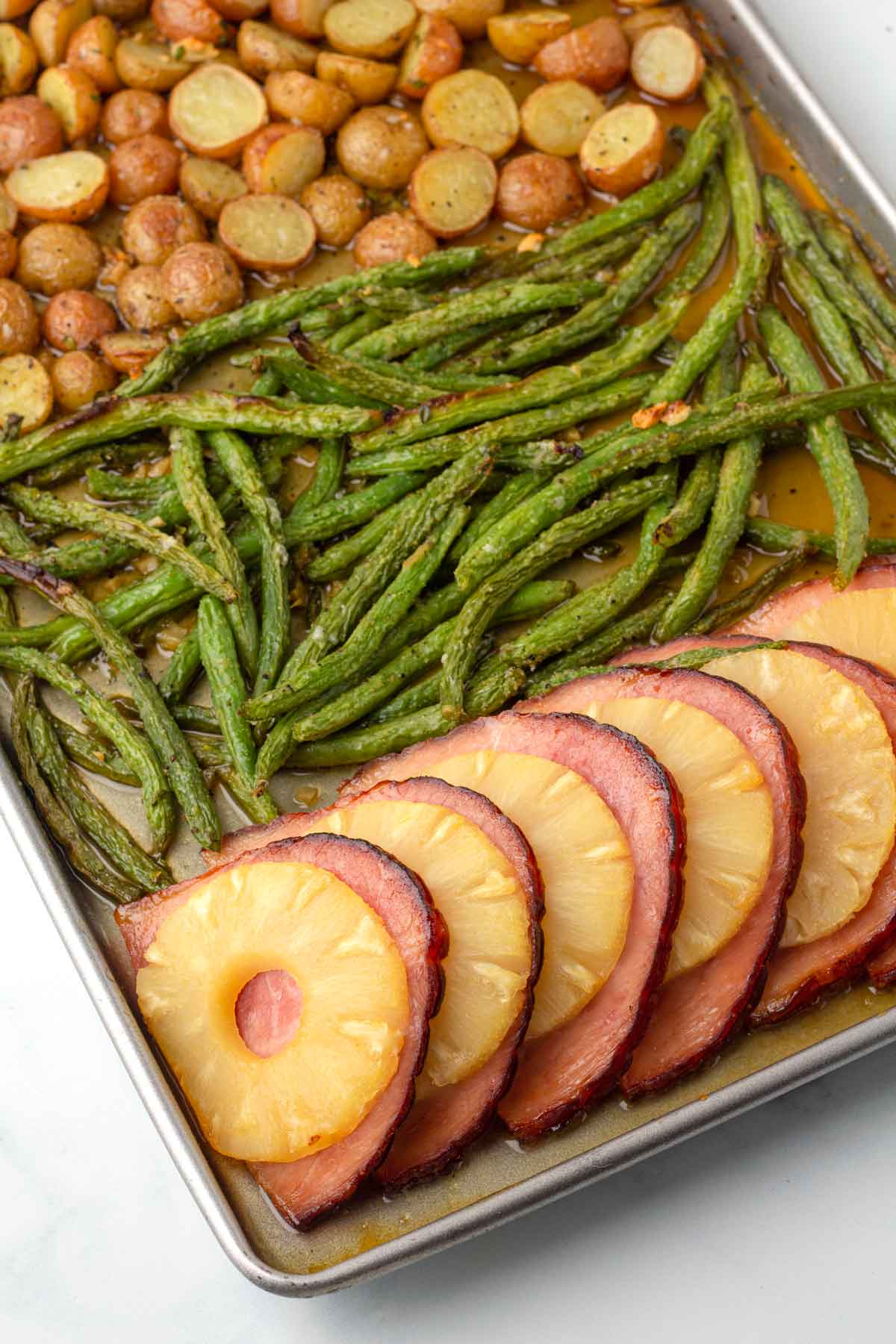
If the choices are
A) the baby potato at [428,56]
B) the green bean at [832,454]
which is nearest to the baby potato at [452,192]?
the baby potato at [428,56]

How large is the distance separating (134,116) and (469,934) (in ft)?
11.9

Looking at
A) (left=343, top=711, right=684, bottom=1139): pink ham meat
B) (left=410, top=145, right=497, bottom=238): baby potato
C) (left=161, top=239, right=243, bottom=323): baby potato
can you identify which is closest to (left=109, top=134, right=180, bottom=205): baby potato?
(left=161, top=239, right=243, bottom=323): baby potato

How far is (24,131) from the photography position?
16.5 ft

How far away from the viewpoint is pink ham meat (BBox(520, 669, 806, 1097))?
351 centimetres

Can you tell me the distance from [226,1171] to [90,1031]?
0.81 m

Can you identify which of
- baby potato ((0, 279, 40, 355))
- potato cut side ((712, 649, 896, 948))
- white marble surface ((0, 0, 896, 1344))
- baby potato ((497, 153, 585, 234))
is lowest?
white marble surface ((0, 0, 896, 1344))

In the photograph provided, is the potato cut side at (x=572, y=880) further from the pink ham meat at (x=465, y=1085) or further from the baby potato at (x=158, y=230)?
the baby potato at (x=158, y=230)

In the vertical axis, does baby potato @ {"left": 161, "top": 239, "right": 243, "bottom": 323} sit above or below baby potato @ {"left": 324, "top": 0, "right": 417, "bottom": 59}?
below

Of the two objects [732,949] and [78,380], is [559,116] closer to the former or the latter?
[78,380]

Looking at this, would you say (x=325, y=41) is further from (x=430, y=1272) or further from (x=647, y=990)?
(x=430, y=1272)

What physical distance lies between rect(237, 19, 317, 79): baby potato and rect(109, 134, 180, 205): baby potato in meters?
0.52

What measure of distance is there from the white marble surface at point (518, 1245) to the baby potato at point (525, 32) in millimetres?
4129

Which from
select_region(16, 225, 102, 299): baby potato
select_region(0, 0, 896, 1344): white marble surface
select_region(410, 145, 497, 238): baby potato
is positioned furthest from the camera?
select_region(410, 145, 497, 238): baby potato

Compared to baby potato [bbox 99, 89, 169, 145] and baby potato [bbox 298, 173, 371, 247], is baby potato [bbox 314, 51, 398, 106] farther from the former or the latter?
baby potato [bbox 99, 89, 169, 145]
